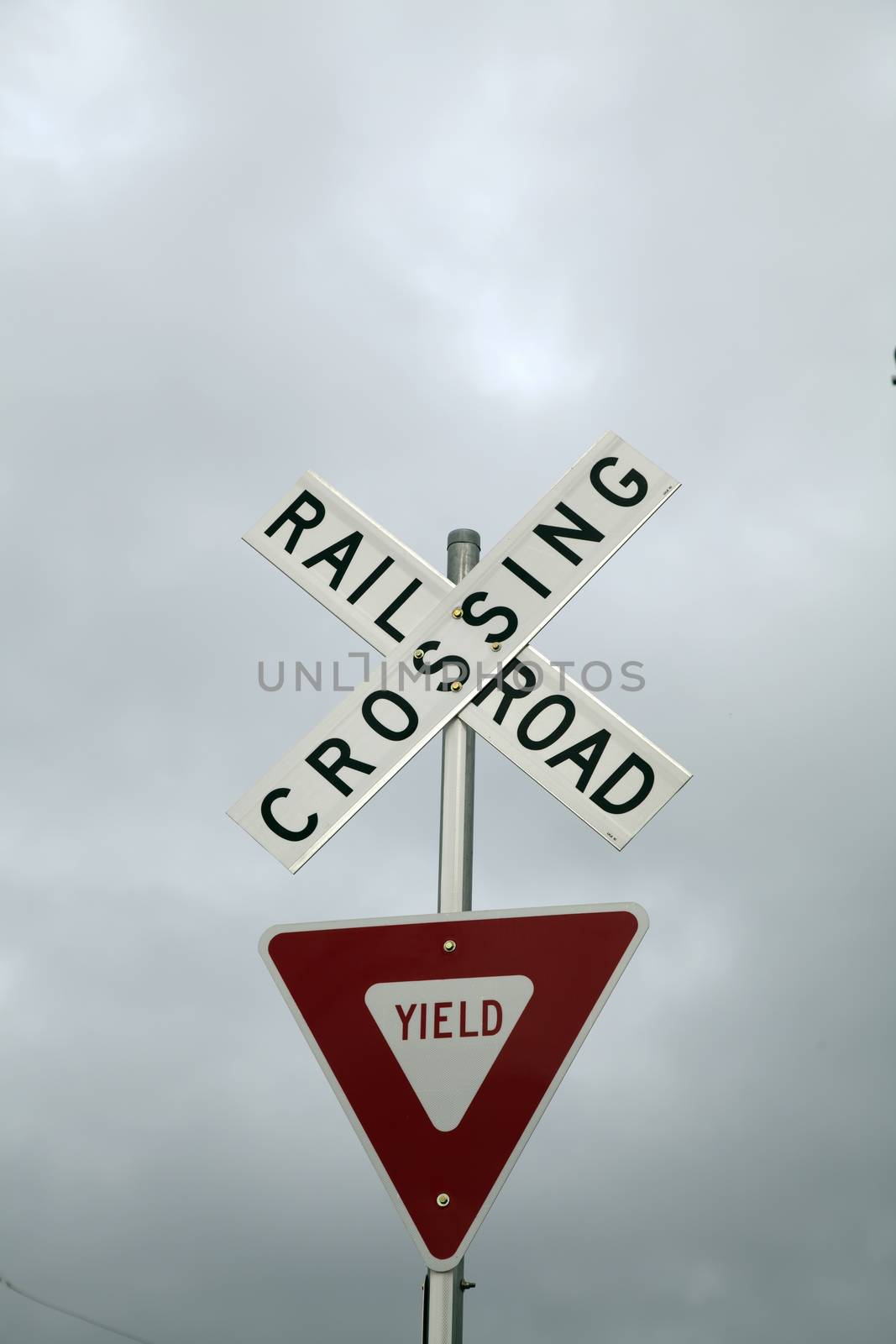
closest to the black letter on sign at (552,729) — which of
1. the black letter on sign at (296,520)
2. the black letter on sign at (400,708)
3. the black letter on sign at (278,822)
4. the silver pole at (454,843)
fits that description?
the silver pole at (454,843)

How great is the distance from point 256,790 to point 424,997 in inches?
26.5

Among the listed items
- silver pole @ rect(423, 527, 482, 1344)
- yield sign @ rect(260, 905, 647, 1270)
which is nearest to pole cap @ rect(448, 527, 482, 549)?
silver pole @ rect(423, 527, 482, 1344)

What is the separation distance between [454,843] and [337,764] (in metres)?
0.32

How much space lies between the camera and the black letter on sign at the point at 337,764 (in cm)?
277

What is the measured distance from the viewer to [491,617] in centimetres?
293

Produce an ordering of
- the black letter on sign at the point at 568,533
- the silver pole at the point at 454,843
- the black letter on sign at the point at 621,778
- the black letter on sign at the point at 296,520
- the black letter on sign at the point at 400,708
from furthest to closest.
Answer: the black letter on sign at the point at 296,520, the black letter on sign at the point at 568,533, the black letter on sign at the point at 400,708, the black letter on sign at the point at 621,778, the silver pole at the point at 454,843

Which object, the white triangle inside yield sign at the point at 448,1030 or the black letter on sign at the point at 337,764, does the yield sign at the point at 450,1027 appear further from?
the black letter on sign at the point at 337,764

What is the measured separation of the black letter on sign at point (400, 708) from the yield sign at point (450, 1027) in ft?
1.70

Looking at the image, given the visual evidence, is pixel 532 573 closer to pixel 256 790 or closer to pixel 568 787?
pixel 568 787

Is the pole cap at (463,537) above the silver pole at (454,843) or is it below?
above

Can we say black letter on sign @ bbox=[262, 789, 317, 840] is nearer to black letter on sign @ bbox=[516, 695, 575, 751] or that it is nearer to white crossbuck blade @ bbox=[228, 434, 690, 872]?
white crossbuck blade @ bbox=[228, 434, 690, 872]

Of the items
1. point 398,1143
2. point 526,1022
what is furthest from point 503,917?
point 398,1143

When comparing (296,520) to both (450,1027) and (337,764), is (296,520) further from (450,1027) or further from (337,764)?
(450,1027)

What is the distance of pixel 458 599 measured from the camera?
2957 mm
